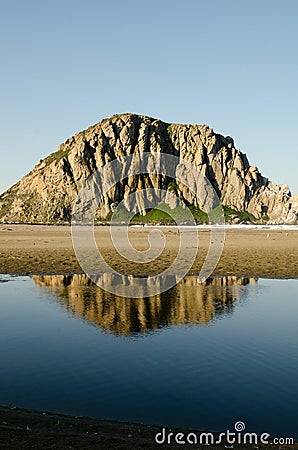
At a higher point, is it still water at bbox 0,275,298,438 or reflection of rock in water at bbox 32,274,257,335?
reflection of rock in water at bbox 32,274,257,335

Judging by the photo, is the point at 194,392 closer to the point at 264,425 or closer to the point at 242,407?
the point at 242,407

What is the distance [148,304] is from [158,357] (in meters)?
11.1

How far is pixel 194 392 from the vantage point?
1477cm

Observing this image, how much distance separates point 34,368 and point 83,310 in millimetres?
10320

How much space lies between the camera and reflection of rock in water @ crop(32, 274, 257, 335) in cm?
2455

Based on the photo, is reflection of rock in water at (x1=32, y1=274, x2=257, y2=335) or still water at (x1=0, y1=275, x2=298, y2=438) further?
reflection of rock in water at (x1=32, y1=274, x2=257, y2=335)

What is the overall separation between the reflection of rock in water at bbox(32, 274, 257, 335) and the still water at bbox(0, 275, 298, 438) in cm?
7

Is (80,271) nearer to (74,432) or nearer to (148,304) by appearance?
(148,304)

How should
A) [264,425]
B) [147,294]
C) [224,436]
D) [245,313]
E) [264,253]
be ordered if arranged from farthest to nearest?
[264,253], [147,294], [245,313], [264,425], [224,436]

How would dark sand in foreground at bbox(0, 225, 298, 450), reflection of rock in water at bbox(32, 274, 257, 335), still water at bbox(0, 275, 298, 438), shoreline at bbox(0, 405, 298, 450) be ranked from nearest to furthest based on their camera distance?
shoreline at bbox(0, 405, 298, 450), dark sand in foreground at bbox(0, 225, 298, 450), still water at bbox(0, 275, 298, 438), reflection of rock in water at bbox(32, 274, 257, 335)

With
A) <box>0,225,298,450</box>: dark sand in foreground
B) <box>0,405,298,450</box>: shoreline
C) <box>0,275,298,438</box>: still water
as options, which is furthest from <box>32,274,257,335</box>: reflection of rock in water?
<box>0,405,298,450</box>: shoreline

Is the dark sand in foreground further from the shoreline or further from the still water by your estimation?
the still water

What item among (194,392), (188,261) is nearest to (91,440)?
(194,392)

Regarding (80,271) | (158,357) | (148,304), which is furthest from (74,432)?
(80,271)
